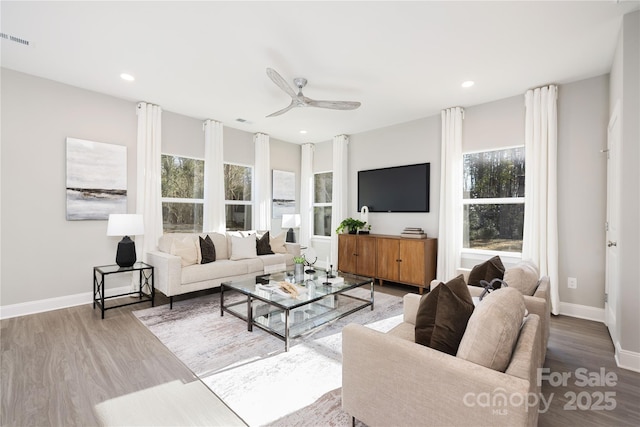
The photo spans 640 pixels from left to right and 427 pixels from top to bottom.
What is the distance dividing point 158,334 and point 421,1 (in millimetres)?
3676

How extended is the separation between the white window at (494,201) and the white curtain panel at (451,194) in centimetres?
15

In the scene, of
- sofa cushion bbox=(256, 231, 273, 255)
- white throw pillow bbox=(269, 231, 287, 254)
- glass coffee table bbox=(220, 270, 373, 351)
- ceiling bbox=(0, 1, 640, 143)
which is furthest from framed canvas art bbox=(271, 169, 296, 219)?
glass coffee table bbox=(220, 270, 373, 351)

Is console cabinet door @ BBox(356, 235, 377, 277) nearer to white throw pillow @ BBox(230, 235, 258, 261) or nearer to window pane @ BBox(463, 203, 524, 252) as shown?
window pane @ BBox(463, 203, 524, 252)

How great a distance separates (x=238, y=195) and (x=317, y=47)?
3439 mm

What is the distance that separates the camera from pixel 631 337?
7.68 feet

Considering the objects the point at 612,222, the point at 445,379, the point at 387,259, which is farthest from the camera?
the point at 387,259

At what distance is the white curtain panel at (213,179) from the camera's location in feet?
16.3

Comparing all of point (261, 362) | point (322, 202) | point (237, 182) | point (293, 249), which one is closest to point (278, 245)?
point (293, 249)

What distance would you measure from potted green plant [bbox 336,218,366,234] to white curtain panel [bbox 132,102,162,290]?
300 centimetres

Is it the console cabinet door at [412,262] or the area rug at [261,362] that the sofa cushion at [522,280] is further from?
the console cabinet door at [412,262]

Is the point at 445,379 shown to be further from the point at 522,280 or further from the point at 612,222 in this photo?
the point at 612,222

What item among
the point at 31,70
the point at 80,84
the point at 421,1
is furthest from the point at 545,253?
the point at 31,70

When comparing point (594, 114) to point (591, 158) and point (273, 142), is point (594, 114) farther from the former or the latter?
point (273, 142)

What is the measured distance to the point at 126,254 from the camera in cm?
361
